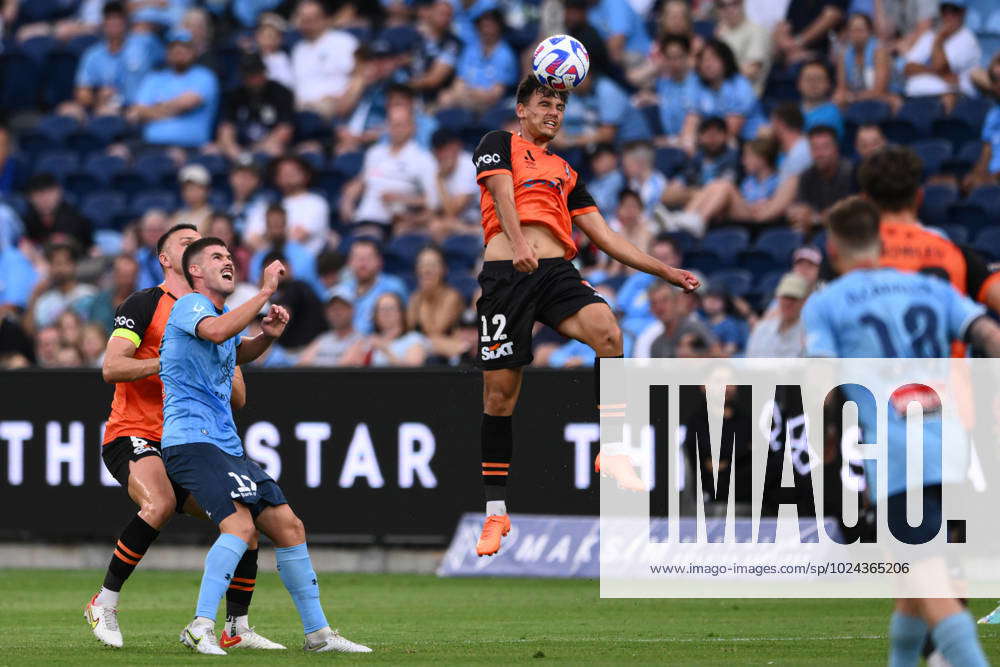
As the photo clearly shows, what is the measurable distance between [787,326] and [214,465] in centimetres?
717

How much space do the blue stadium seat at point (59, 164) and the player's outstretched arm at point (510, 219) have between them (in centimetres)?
1284

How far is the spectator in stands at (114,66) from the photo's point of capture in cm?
2209

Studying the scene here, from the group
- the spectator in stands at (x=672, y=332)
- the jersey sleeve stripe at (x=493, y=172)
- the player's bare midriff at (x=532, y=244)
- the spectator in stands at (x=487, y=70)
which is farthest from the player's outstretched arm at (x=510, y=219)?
the spectator in stands at (x=487, y=70)

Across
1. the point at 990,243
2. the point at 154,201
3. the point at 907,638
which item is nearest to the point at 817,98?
the point at 990,243

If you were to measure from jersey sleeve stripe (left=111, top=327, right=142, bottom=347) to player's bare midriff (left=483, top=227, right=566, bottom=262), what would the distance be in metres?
2.08

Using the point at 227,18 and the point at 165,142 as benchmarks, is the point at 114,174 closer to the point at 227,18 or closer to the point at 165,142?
the point at 165,142

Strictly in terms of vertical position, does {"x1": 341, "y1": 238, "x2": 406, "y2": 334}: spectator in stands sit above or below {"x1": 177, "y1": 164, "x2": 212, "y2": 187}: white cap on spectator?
below

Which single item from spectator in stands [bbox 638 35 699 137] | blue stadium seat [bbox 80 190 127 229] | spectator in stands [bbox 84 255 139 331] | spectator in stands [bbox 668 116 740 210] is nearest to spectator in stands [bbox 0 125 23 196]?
blue stadium seat [bbox 80 190 127 229]

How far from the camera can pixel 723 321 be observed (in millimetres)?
15531

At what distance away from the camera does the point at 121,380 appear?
9.42 m

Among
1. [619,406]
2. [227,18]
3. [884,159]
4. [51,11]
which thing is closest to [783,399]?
[619,406]

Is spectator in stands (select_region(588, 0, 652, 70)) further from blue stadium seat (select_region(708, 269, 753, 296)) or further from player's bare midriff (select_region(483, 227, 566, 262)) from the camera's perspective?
player's bare midriff (select_region(483, 227, 566, 262))

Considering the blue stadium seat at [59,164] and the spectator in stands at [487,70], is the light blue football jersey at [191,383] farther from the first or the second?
the blue stadium seat at [59,164]

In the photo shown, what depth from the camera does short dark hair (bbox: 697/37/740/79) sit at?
17.8 metres
